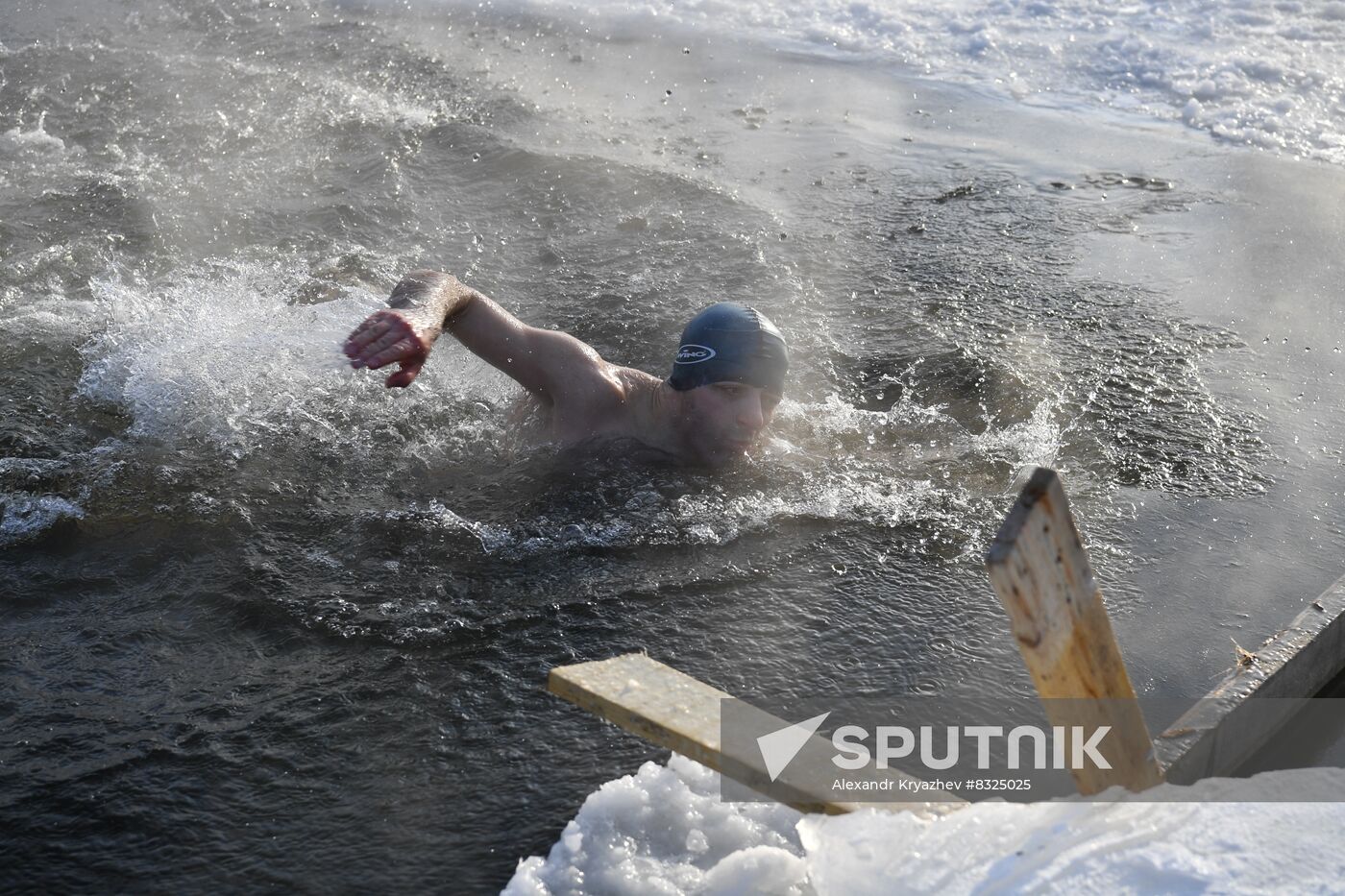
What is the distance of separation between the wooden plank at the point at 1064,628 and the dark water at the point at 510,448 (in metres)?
1.19

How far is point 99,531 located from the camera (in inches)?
173

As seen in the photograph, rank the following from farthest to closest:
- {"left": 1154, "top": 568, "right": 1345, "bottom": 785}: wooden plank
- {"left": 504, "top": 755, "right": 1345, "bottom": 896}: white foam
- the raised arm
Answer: the raised arm < {"left": 1154, "top": 568, "right": 1345, "bottom": 785}: wooden plank < {"left": 504, "top": 755, "right": 1345, "bottom": 896}: white foam

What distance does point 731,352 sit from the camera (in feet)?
16.4

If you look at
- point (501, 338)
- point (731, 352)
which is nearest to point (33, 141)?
point (501, 338)

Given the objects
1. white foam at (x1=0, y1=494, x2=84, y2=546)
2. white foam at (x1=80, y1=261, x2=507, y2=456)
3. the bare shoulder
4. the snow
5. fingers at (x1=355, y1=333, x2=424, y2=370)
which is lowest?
white foam at (x1=0, y1=494, x2=84, y2=546)

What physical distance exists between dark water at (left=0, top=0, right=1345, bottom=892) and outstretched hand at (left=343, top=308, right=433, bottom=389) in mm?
679

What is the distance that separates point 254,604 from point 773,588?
5.94 feet

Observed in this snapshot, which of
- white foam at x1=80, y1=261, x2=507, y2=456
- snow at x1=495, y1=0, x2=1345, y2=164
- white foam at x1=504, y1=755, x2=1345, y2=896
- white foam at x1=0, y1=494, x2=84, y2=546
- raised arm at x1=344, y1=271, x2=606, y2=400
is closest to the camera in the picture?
white foam at x1=504, y1=755, x2=1345, y2=896

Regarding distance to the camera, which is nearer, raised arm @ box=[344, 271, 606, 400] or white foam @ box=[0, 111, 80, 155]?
raised arm @ box=[344, 271, 606, 400]

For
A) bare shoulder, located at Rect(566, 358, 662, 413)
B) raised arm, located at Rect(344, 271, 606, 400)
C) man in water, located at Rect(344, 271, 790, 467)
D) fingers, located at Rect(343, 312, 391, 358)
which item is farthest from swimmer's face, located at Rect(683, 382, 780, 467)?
fingers, located at Rect(343, 312, 391, 358)

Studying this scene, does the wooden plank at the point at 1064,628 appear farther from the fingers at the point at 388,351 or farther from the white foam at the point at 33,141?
the white foam at the point at 33,141

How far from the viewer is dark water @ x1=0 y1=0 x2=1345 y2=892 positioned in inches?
132

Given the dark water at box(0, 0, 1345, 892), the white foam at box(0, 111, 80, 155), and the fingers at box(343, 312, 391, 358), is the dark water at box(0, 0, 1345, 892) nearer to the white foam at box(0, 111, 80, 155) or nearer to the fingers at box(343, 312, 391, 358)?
the white foam at box(0, 111, 80, 155)

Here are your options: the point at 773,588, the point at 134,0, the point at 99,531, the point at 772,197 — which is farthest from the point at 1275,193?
the point at 134,0
